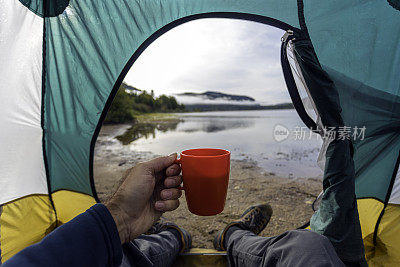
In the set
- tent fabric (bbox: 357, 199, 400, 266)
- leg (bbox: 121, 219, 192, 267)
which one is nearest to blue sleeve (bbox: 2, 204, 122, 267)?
leg (bbox: 121, 219, 192, 267)

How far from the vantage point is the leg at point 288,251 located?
2.14 feet

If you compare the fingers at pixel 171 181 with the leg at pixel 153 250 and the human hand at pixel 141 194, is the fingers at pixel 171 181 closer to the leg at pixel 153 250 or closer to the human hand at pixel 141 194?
the human hand at pixel 141 194

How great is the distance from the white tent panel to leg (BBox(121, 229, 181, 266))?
28.6 inches

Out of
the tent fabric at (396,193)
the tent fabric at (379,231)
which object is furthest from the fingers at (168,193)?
the tent fabric at (396,193)

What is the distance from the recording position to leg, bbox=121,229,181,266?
0.83 m

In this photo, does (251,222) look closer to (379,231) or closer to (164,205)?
(379,231)

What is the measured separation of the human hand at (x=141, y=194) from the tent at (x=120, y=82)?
27.0 inches

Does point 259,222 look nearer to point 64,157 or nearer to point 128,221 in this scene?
point 128,221

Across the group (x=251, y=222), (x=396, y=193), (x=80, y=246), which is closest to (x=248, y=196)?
(x=251, y=222)

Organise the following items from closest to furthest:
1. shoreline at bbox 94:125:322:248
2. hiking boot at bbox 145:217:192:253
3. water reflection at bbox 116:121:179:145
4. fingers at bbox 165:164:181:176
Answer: fingers at bbox 165:164:181:176 < hiking boot at bbox 145:217:192:253 < shoreline at bbox 94:125:322:248 < water reflection at bbox 116:121:179:145

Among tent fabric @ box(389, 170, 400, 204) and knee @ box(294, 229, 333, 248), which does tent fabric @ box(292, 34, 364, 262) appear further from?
tent fabric @ box(389, 170, 400, 204)

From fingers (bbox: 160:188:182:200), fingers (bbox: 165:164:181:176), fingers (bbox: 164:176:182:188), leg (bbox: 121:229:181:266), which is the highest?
fingers (bbox: 165:164:181:176)

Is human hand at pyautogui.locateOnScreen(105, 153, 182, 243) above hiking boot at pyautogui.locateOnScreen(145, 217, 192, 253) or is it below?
above

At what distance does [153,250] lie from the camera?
3.22 ft
